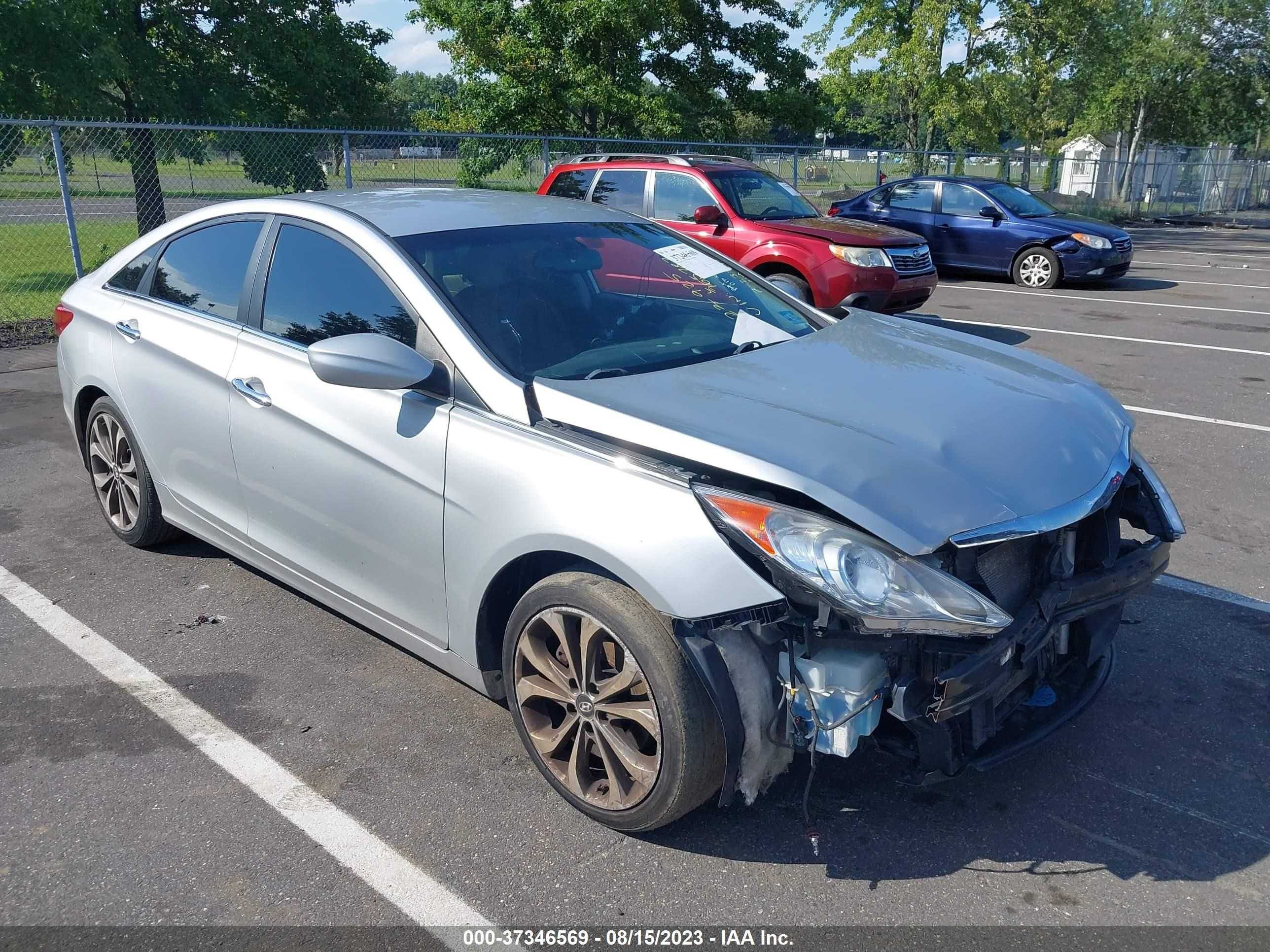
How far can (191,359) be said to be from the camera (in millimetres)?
4004

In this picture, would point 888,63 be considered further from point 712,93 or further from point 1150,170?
point 1150,170

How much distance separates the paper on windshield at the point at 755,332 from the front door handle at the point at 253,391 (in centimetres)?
168

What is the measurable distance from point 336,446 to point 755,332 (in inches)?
61.5

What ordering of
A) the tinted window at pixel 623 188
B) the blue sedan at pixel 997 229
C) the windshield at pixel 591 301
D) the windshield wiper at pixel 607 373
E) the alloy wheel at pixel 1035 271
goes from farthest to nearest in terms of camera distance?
1. the alloy wheel at pixel 1035 271
2. the blue sedan at pixel 997 229
3. the tinted window at pixel 623 188
4. the windshield at pixel 591 301
5. the windshield wiper at pixel 607 373

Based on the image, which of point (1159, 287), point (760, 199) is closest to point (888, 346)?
point (760, 199)

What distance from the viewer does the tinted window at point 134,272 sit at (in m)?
4.58

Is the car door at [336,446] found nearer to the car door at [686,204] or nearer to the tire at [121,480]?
the tire at [121,480]

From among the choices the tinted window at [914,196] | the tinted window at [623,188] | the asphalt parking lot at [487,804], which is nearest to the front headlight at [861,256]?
the tinted window at [623,188]

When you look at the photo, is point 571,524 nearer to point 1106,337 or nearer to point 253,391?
point 253,391

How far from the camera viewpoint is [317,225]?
3684mm

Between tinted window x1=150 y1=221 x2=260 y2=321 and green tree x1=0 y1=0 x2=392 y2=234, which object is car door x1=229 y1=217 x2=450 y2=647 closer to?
tinted window x1=150 y1=221 x2=260 y2=321

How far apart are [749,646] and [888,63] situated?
26.5 meters

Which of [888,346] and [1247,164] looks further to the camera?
[1247,164]

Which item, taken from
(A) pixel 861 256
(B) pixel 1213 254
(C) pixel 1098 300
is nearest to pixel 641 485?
(A) pixel 861 256
